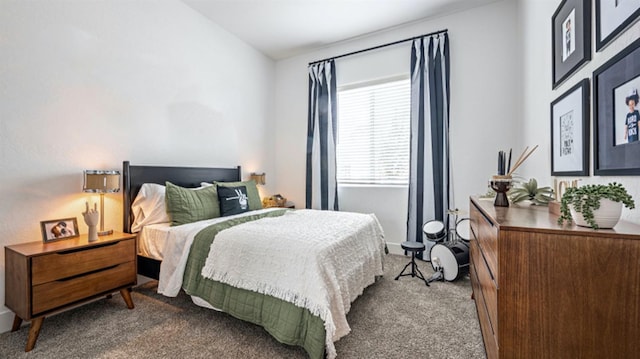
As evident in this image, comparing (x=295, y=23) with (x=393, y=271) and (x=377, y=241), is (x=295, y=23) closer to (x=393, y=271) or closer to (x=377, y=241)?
(x=377, y=241)

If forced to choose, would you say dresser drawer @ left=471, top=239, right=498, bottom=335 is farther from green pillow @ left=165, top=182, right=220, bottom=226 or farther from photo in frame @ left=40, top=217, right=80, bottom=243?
photo in frame @ left=40, top=217, right=80, bottom=243

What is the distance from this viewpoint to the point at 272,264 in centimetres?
173

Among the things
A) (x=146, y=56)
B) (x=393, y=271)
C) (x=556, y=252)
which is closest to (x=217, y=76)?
(x=146, y=56)

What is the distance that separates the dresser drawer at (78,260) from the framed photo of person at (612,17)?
327 cm

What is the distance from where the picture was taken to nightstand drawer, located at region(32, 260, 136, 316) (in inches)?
67.7

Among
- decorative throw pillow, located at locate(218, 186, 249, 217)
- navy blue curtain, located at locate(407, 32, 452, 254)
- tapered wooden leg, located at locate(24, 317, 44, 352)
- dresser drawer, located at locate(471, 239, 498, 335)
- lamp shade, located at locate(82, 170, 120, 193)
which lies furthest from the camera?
navy blue curtain, located at locate(407, 32, 452, 254)

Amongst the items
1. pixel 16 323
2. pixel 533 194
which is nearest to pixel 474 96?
pixel 533 194

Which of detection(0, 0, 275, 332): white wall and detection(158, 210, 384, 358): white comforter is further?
detection(0, 0, 275, 332): white wall

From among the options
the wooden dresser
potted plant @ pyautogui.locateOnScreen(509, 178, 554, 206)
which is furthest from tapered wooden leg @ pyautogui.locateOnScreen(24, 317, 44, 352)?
potted plant @ pyautogui.locateOnScreen(509, 178, 554, 206)

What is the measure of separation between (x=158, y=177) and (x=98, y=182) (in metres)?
0.68

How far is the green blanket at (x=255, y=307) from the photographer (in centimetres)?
150

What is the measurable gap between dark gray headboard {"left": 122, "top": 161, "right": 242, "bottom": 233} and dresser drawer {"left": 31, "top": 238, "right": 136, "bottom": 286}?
1.39 feet

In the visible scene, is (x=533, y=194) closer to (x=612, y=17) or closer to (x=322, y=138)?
(x=612, y=17)

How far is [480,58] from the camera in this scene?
3.24m
